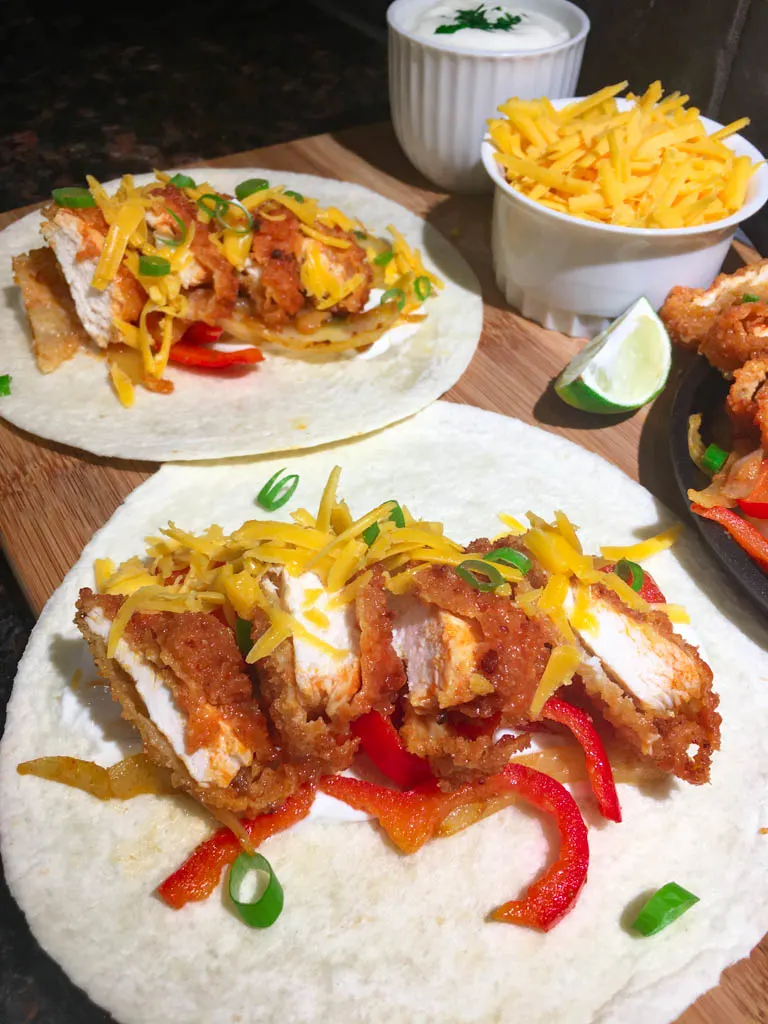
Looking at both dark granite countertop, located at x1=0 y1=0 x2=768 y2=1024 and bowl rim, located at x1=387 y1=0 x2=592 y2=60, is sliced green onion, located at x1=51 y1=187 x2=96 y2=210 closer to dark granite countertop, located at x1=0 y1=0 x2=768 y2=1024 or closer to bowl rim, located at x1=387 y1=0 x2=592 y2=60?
dark granite countertop, located at x1=0 y1=0 x2=768 y2=1024

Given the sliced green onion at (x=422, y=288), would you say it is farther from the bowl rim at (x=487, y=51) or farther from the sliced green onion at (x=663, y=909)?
the sliced green onion at (x=663, y=909)

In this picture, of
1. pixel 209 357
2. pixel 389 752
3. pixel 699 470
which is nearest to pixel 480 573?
pixel 389 752

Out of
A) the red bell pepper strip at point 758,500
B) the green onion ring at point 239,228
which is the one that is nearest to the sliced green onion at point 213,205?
the green onion ring at point 239,228

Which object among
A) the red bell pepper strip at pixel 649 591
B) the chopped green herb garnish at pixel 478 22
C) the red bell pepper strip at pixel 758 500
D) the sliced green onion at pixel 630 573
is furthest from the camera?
the chopped green herb garnish at pixel 478 22

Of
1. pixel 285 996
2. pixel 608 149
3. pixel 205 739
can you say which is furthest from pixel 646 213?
pixel 285 996

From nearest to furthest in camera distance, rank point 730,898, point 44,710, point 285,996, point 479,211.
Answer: point 285,996
point 730,898
point 44,710
point 479,211

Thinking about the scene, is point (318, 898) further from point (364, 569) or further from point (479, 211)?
point (479, 211)
